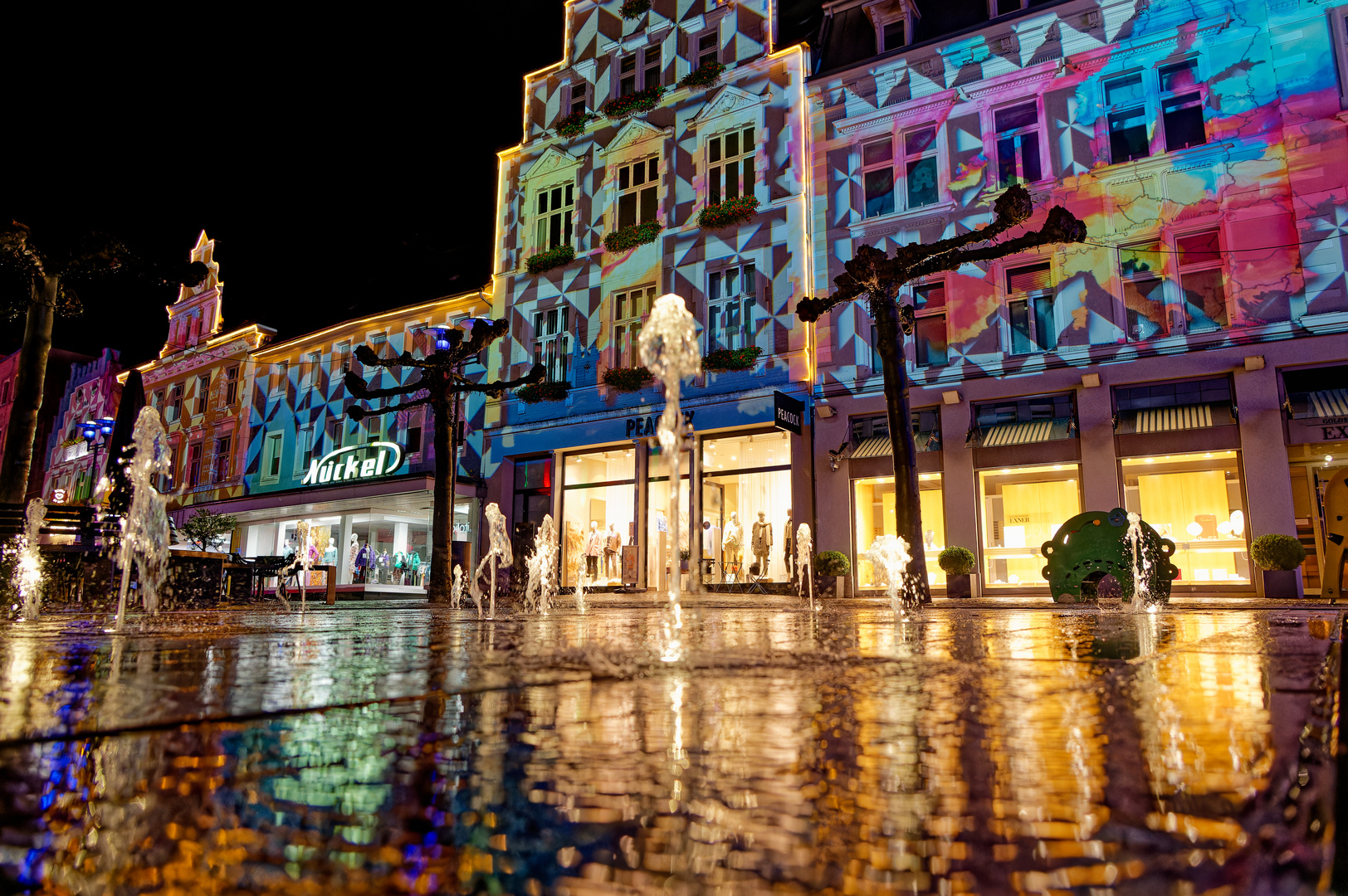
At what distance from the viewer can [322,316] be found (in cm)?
2969

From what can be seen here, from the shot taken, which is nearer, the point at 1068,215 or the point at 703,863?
the point at 703,863

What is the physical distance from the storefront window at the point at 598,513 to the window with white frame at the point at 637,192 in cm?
621

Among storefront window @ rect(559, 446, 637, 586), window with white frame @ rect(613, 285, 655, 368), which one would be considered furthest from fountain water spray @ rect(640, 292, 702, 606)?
window with white frame @ rect(613, 285, 655, 368)

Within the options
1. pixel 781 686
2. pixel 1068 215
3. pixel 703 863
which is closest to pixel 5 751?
pixel 703 863

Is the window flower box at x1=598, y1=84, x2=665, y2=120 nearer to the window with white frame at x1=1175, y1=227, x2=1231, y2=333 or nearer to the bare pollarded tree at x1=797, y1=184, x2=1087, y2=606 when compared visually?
the bare pollarded tree at x1=797, y1=184, x2=1087, y2=606

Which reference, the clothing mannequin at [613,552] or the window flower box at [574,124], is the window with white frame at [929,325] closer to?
the clothing mannequin at [613,552]

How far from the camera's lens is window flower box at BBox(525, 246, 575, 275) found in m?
22.0

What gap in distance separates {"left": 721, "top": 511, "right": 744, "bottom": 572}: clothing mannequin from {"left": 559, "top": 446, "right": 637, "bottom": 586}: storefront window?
7.74 feet

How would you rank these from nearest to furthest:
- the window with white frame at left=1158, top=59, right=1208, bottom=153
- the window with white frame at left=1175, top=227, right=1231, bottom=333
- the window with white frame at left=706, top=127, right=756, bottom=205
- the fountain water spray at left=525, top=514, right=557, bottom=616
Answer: the window with white frame at left=1175, top=227, right=1231, bottom=333 < the window with white frame at left=1158, top=59, right=1208, bottom=153 < the fountain water spray at left=525, top=514, right=557, bottom=616 < the window with white frame at left=706, top=127, right=756, bottom=205

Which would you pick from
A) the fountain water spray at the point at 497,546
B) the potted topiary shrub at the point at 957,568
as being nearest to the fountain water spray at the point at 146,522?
the fountain water spray at the point at 497,546

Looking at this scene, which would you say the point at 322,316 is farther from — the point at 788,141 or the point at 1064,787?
the point at 1064,787

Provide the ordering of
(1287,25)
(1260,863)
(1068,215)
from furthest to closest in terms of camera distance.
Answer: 1. (1287,25)
2. (1068,215)
3. (1260,863)

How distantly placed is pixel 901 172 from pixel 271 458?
22.4m

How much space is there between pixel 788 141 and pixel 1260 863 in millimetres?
20290
